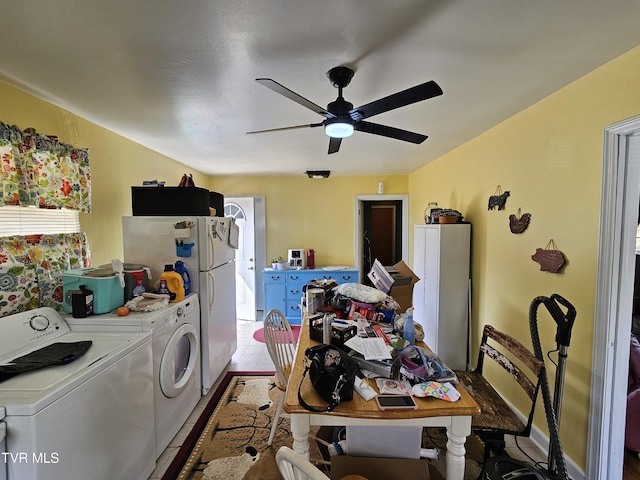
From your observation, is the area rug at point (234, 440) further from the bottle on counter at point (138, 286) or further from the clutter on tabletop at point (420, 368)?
the bottle on counter at point (138, 286)

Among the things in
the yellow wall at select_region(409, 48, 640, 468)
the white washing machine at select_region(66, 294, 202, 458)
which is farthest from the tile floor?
the yellow wall at select_region(409, 48, 640, 468)

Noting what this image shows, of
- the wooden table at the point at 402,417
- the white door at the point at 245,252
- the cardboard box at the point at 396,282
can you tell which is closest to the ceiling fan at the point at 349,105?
the cardboard box at the point at 396,282

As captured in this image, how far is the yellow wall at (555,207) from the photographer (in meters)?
1.57

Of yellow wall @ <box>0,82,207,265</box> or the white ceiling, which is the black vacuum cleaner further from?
yellow wall @ <box>0,82,207,265</box>

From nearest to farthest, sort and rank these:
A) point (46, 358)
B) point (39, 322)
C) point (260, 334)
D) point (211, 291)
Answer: point (46, 358)
point (39, 322)
point (211, 291)
point (260, 334)

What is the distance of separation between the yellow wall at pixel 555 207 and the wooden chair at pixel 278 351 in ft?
5.79

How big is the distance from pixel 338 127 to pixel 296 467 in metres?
1.58

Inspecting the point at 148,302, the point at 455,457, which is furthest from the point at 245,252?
the point at 455,457

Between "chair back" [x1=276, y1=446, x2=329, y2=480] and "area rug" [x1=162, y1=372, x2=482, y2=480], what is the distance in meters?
1.06

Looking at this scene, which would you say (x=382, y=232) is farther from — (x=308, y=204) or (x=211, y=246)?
(x=211, y=246)

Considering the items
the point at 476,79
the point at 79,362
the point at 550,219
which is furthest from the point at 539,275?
the point at 79,362

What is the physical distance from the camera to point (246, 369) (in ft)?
10.0

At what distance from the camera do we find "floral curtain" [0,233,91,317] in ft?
5.44

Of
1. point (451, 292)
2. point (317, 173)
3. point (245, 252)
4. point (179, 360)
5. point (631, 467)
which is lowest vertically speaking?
point (631, 467)
